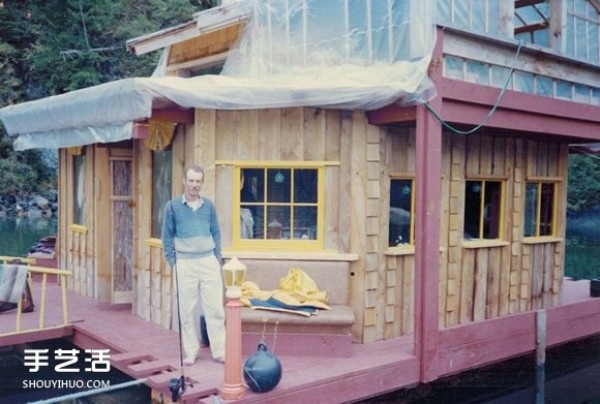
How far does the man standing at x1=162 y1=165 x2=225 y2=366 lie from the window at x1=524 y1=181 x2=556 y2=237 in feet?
15.2

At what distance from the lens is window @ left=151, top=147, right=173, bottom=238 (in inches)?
257

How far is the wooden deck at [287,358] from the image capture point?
15.5 feet

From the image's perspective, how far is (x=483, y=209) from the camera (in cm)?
732

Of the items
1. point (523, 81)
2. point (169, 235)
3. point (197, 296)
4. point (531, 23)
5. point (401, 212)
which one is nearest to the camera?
point (169, 235)

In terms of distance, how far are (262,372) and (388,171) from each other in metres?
2.71

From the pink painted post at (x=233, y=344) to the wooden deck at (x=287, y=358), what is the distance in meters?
0.11

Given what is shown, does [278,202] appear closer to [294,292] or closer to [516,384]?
[294,292]

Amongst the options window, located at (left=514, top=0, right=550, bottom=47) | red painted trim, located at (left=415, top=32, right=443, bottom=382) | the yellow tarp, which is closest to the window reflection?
the yellow tarp

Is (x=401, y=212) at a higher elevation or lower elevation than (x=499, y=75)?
lower

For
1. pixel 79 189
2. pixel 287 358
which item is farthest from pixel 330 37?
pixel 79 189

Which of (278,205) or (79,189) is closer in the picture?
(278,205)

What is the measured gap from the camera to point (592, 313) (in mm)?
7750

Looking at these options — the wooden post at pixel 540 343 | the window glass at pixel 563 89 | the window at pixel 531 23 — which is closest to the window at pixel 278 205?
the wooden post at pixel 540 343

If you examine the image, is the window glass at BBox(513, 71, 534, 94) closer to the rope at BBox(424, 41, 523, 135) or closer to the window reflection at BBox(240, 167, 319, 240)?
the rope at BBox(424, 41, 523, 135)
